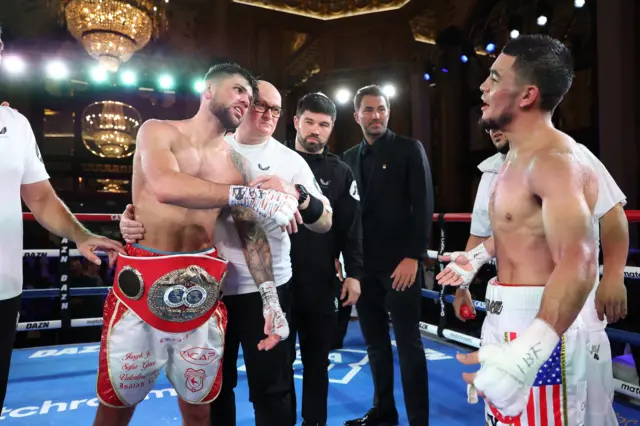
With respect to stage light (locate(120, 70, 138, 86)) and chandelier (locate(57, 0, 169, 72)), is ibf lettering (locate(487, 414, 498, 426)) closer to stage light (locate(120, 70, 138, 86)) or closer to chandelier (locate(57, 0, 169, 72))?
chandelier (locate(57, 0, 169, 72))

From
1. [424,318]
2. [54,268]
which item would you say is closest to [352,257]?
[424,318]

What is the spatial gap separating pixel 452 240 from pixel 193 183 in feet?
24.5

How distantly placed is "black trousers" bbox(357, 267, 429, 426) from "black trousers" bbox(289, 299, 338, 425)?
402mm

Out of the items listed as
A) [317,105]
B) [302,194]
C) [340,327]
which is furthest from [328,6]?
[302,194]

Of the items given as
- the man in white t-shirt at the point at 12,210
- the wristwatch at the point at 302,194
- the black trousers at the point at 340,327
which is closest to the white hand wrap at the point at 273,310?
the wristwatch at the point at 302,194

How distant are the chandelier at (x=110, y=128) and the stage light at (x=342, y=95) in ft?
13.6

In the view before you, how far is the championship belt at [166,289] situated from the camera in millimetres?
1639

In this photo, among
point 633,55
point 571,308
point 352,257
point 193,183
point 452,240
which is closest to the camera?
point 571,308

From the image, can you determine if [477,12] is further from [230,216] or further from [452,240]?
[230,216]

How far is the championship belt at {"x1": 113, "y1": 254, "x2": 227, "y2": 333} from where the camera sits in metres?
1.64

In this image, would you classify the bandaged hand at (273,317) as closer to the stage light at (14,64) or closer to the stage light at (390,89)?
the stage light at (390,89)

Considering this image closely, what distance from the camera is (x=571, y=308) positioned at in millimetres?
1084

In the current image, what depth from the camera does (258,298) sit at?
6.29 ft

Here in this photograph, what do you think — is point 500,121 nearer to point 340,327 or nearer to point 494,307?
point 494,307
